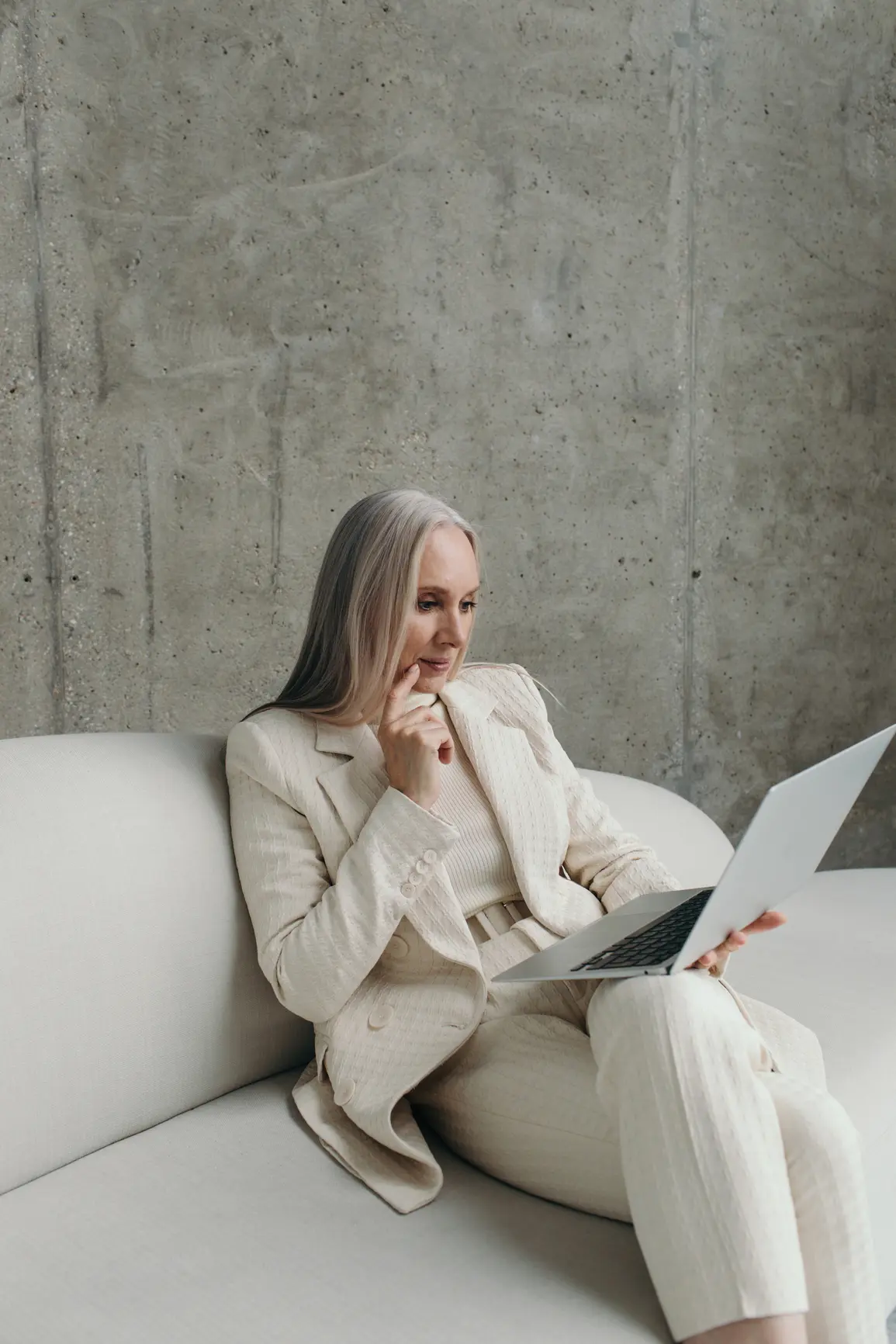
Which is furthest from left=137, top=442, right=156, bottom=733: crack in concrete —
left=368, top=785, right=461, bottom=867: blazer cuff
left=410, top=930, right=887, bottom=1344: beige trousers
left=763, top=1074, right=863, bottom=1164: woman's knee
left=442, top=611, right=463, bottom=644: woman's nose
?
left=763, top=1074, right=863, bottom=1164: woman's knee

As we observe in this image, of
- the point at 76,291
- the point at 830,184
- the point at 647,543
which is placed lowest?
the point at 647,543

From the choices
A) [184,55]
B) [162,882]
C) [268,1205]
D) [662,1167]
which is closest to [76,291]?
[184,55]

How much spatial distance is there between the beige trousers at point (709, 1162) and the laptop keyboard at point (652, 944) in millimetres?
28

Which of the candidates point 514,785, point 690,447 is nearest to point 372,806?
point 514,785

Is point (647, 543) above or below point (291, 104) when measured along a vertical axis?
below

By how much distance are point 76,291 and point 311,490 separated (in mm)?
625

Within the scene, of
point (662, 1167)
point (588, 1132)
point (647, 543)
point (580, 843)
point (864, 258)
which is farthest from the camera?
point (864, 258)

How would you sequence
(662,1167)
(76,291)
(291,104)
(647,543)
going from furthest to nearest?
(647,543) → (291,104) → (76,291) → (662,1167)

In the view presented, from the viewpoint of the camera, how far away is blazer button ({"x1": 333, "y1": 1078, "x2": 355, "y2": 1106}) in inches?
60.1

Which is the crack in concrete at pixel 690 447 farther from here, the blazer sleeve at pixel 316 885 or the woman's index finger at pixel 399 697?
the blazer sleeve at pixel 316 885

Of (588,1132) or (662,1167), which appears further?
(588,1132)

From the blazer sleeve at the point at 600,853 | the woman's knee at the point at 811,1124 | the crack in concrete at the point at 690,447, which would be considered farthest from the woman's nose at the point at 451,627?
the crack in concrete at the point at 690,447

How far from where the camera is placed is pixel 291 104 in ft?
8.75

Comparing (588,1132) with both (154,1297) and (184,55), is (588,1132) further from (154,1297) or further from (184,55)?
(184,55)
